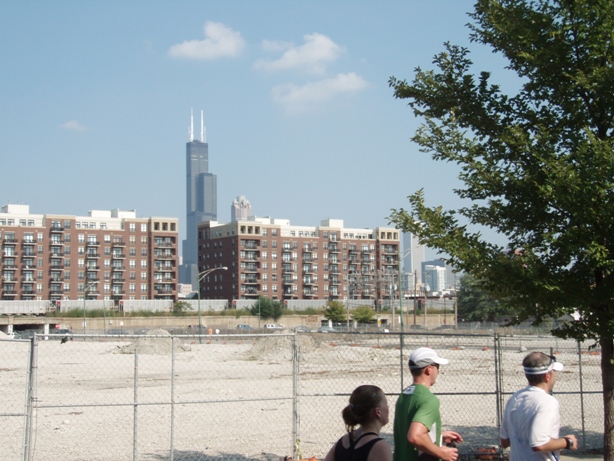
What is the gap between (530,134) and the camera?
10.4m

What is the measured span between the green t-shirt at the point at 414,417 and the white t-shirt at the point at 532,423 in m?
0.85

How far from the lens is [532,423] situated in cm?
578

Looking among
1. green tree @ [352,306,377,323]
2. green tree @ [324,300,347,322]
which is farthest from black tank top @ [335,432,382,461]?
green tree @ [324,300,347,322]

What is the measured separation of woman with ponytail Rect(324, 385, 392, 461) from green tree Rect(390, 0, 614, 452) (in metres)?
4.72

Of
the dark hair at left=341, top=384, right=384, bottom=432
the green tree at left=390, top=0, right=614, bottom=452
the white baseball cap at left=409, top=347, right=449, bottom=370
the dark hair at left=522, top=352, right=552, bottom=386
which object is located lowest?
the dark hair at left=341, top=384, right=384, bottom=432

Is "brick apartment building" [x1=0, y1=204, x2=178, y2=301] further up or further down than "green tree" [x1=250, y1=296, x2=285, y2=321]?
further up

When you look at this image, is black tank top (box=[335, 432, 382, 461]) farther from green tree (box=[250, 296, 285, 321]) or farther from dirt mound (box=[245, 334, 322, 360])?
green tree (box=[250, 296, 285, 321])

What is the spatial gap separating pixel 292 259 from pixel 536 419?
503 ft

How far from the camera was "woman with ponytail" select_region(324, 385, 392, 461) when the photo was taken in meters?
4.88

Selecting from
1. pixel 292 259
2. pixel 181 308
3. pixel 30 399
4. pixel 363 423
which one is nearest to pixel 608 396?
pixel 363 423

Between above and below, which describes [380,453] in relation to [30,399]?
above

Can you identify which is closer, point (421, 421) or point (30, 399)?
point (421, 421)

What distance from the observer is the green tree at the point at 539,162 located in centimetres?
909

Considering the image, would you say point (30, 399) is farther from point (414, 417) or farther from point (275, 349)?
point (275, 349)
